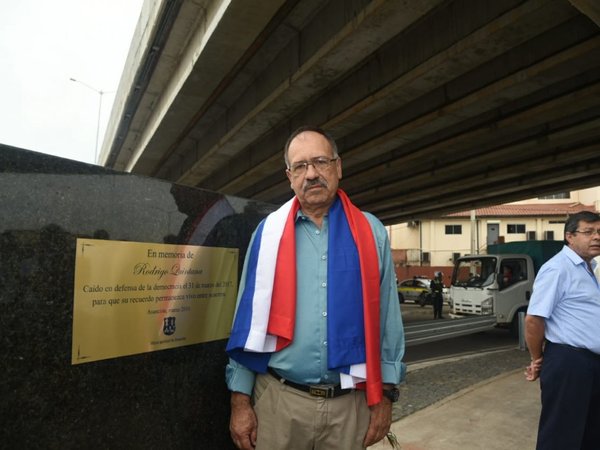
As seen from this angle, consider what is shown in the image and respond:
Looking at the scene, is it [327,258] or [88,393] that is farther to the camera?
[327,258]

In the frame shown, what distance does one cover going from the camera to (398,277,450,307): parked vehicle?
22375 millimetres

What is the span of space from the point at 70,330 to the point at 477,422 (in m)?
4.23

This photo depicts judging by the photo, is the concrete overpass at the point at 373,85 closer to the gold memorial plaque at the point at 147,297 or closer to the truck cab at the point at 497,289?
the truck cab at the point at 497,289

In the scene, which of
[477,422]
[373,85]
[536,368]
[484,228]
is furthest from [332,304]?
[484,228]

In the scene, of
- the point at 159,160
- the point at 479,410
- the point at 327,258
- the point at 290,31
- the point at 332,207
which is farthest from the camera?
the point at 159,160

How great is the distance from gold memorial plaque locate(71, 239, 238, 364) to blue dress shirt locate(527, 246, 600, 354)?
2196 mm

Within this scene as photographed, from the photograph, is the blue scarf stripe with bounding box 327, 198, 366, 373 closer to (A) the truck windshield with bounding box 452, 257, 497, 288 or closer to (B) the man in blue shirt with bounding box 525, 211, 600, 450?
(B) the man in blue shirt with bounding box 525, 211, 600, 450

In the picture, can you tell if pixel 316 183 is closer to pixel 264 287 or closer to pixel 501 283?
pixel 264 287

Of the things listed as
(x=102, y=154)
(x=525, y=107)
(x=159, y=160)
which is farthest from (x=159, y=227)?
(x=102, y=154)

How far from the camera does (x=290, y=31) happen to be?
20.5 feet

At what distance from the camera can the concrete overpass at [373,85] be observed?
5305 millimetres

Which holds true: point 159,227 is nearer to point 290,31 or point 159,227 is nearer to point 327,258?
point 327,258

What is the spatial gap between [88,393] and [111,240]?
1.95ft

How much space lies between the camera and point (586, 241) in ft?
10.3
